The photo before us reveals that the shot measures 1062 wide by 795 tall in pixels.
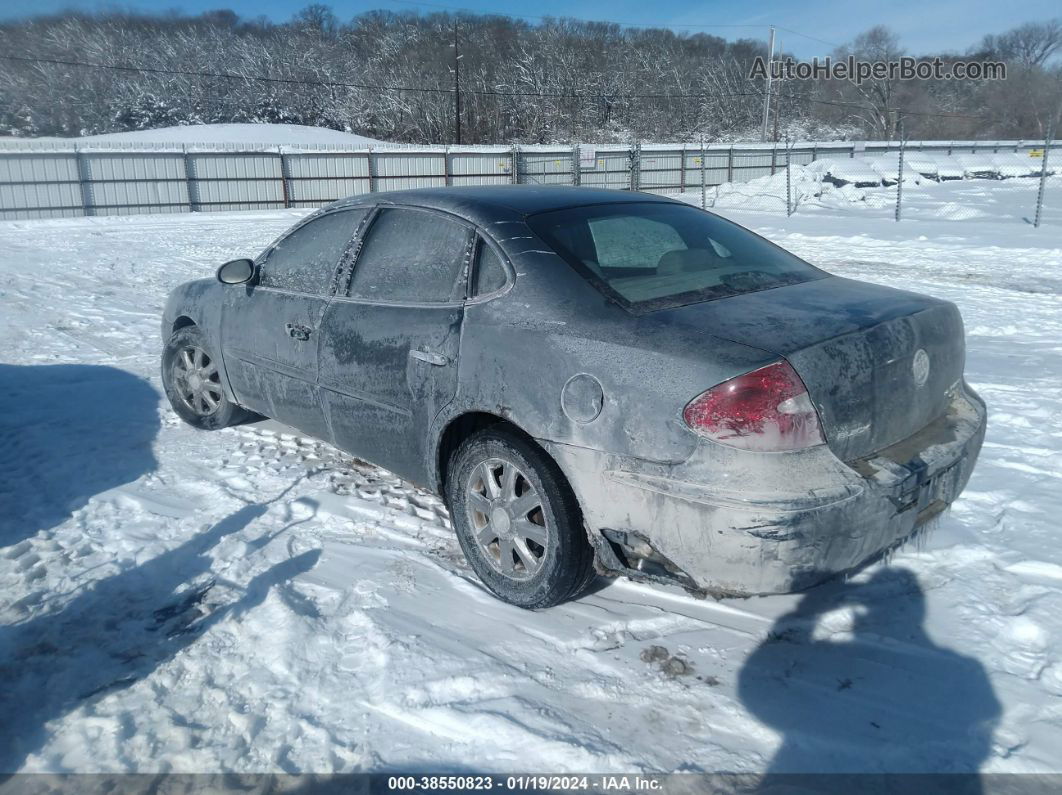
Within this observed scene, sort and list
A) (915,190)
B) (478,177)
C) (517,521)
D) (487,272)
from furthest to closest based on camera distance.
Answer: (478,177), (915,190), (487,272), (517,521)

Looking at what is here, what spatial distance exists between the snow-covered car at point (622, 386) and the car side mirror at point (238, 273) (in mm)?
456

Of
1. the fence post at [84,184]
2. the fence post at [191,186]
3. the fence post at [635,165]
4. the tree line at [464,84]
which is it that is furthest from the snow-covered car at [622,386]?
the tree line at [464,84]

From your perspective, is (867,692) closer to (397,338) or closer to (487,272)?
(487,272)

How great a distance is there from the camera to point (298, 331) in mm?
4012

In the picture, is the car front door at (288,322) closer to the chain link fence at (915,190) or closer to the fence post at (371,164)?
the chain link fence at (915,190)

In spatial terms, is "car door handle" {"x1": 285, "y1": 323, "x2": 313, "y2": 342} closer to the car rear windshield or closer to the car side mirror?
the car side mirror

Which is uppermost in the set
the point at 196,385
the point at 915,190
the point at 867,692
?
the point at 915,190

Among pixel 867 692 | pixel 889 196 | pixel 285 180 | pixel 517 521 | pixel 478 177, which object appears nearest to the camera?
pixel 867 692

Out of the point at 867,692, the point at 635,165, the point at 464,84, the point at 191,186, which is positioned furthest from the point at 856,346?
the point at 464,84

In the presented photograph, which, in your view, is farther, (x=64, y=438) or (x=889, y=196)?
(x=889, y=196)

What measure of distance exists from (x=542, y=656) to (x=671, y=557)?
2.00 ft

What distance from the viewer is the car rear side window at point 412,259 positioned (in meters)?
3.34

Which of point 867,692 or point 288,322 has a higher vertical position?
point 288,322

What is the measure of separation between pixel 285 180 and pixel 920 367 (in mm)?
28422
